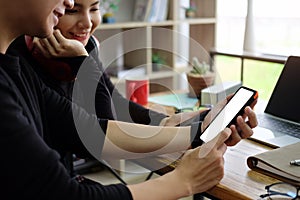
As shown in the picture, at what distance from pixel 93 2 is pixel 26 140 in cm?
78

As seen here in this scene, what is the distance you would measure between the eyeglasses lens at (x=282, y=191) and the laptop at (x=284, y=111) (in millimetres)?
325

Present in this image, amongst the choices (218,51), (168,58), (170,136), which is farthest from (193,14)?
(170,136)

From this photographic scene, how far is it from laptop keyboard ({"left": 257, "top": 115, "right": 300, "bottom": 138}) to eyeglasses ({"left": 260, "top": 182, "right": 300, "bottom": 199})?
0.37 metres

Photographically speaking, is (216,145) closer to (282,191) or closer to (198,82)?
(282,191)

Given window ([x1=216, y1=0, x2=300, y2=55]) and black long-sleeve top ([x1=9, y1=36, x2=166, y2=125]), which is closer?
black long-sleeve top ([x1=9, y1=36, x2=166, y2=125])

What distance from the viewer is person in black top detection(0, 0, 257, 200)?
738 mm

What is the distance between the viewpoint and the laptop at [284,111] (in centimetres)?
129

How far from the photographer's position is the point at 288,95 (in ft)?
4.77

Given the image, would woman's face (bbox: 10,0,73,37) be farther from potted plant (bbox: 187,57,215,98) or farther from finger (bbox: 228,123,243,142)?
potted plant (bbox: 187,57,215,98)

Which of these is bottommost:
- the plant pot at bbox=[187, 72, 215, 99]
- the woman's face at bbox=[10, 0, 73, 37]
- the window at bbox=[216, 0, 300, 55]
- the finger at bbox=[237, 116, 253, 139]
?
the plant pot at bbox=[187, 72, 215, 99]

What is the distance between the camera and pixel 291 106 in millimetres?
1427

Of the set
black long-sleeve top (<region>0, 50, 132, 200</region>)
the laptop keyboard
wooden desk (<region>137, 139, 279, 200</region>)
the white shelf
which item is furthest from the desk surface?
the white shelf

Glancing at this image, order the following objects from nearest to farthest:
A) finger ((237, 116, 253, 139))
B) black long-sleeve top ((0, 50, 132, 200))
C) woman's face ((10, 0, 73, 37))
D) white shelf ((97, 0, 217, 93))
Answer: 1. black long-sleeve top ((0, 50, 132, 200))
2. woman's face ((10, 0, 73, 37))
3. finger ((237, 116, 253, 139))
4. white shelf ((97, 0, 217, 93))

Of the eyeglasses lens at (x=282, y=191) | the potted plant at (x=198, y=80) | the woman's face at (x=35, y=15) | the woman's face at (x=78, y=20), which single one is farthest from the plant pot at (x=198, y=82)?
the woman's face at (x=35, y=15)
